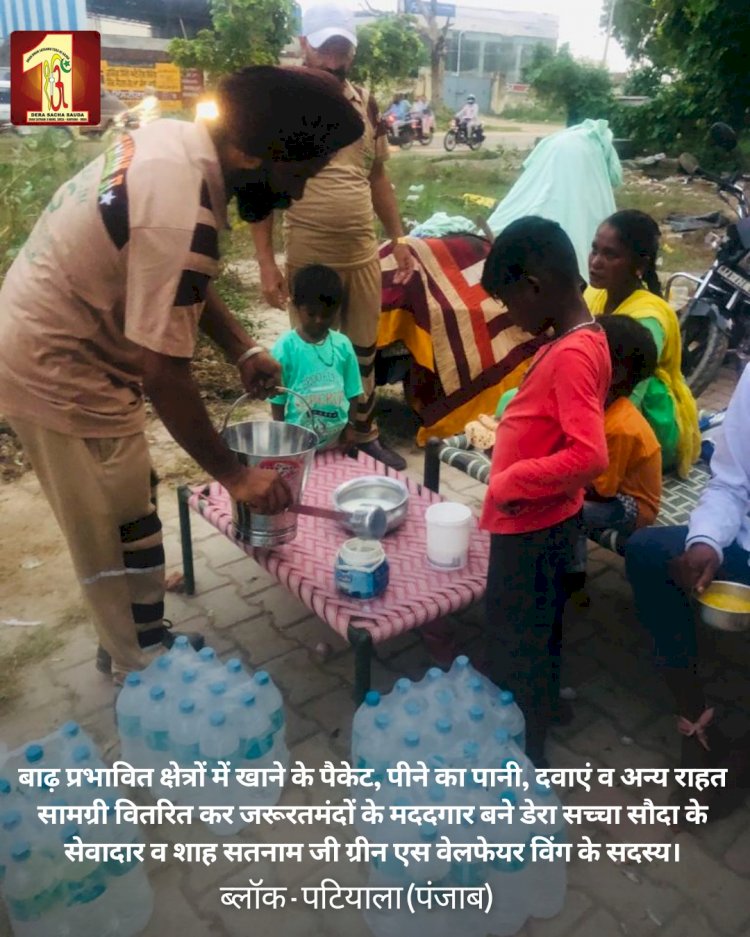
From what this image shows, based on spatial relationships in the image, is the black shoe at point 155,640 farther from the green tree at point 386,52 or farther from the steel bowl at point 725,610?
the green tree at point 386,52

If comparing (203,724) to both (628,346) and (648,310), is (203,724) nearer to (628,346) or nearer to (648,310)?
(628,346)

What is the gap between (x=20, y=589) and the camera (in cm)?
347

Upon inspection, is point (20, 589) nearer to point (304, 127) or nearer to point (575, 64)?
point (304, 127)

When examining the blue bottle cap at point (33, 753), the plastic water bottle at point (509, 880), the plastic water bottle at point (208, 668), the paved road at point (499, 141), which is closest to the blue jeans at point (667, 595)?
the plastic water bottle at point (509, 880)

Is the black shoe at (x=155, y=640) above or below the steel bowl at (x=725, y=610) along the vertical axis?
below

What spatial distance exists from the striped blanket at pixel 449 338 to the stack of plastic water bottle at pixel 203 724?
101 inches

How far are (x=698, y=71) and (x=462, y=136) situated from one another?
660 cm

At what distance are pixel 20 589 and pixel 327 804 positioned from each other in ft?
5.80

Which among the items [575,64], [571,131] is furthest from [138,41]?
[571,131]

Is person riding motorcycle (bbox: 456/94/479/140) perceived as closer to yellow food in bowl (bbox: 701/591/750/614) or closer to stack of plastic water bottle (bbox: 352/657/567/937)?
yellow food in bowl (bbox: 701/591/750/614)

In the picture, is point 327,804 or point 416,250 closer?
point 327,804

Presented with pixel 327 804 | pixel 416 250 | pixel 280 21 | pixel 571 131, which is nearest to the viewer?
pixel 327 804

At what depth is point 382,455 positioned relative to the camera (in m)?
4.51

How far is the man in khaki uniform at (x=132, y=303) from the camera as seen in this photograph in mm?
1914
